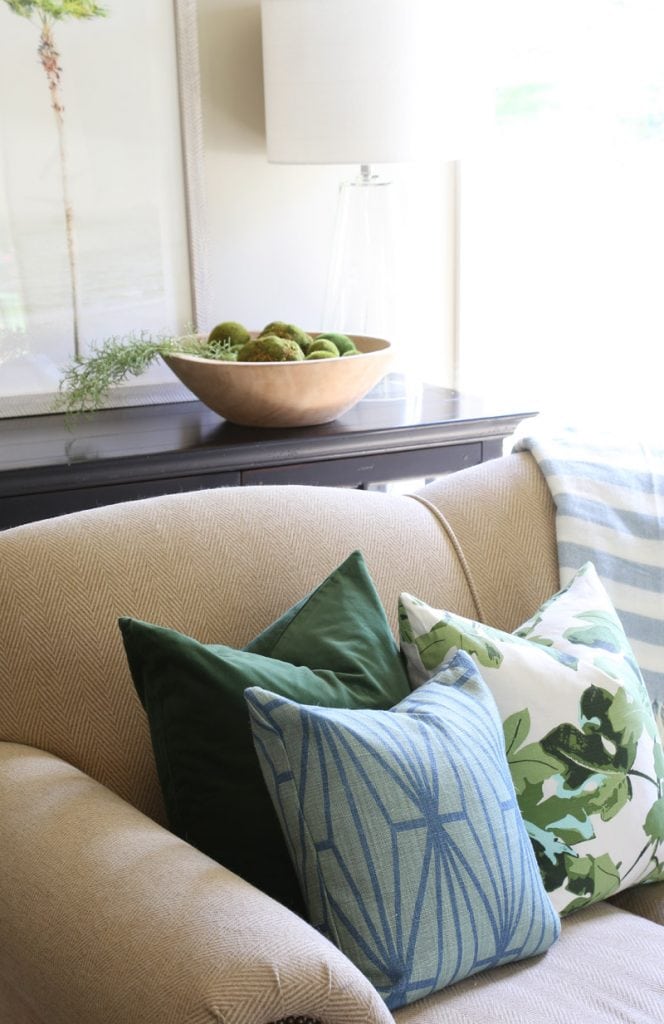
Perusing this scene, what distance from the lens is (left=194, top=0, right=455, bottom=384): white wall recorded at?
2.53 metres

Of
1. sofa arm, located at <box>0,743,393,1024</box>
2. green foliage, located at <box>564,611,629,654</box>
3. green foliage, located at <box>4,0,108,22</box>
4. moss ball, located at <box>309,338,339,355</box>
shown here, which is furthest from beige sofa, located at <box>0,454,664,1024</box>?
green foliage, located at <box>4,0,108,22</box>

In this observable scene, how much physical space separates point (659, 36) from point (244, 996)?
6.91ft

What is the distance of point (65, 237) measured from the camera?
2.42 m

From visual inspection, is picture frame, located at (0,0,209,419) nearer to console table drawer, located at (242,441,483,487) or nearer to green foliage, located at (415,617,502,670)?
console table drawer, located at (242,441,483,487)

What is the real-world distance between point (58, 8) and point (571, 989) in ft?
6.63

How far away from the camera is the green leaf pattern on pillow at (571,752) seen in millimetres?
1259

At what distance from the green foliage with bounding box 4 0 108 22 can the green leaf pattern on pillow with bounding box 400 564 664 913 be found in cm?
160

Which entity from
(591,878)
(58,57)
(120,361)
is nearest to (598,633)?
(591,878)

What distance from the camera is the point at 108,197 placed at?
2449 millimetres

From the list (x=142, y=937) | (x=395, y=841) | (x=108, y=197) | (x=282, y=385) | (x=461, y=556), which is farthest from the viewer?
(x=108, y=197)

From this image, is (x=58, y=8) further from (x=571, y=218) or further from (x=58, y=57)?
(x=571, y=218)

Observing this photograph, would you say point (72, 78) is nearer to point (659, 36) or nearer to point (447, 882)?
point (659, 36)

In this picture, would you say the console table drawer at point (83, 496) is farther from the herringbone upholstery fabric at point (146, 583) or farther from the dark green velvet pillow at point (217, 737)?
the dark green velvet pillow at point (217, 737)

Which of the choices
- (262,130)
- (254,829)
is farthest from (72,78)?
(254,829)
